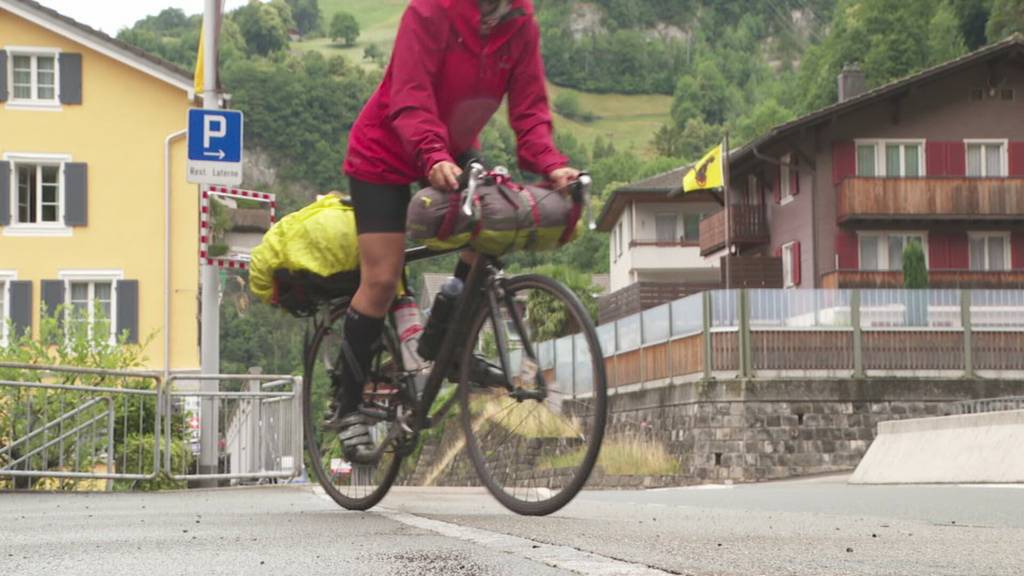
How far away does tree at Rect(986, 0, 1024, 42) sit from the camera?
72.1 metres

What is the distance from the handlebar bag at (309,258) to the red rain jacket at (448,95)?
1.63 feet

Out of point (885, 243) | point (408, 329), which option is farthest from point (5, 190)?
point (408, 329)

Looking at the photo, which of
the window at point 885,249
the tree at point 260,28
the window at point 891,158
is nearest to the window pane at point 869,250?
the window at point 885,249

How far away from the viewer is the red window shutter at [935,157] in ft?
152

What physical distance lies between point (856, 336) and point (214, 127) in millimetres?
17917

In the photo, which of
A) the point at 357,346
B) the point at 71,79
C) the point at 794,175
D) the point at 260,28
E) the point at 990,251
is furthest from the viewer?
the point at 260,28

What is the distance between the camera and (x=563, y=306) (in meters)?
5.75

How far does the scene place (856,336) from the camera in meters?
32.0

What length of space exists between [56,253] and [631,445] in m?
13.2

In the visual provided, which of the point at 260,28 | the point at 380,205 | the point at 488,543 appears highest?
the point at 260,28

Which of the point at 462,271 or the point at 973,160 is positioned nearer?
the point at 462,271

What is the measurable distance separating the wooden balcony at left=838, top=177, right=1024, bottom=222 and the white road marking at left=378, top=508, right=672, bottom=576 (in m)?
40.9

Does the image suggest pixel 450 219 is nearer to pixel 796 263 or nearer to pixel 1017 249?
pixel 1017 249

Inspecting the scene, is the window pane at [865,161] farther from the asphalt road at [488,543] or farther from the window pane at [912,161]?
the asphalt road at [488,543]
